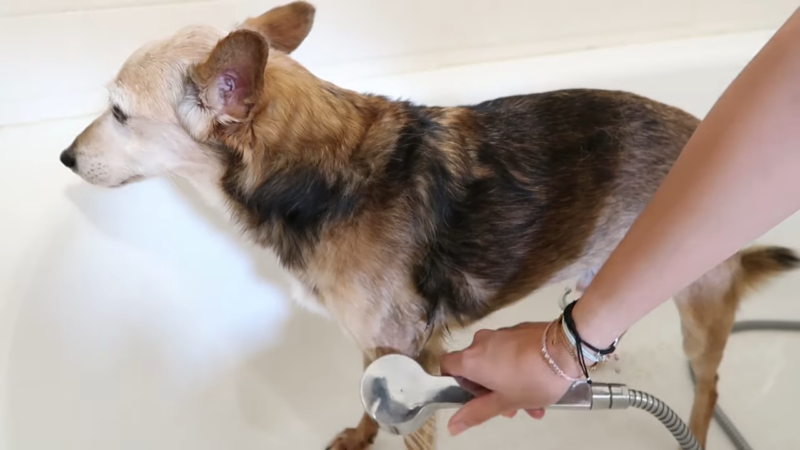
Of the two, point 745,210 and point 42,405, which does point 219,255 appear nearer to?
point 42,405

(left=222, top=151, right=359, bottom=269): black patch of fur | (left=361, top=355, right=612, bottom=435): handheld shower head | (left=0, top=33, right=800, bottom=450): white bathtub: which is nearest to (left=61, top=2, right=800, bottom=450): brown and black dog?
(left=222, top=151, right=359, bottom=269): black patch of fur

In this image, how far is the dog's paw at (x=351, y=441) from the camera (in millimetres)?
1333

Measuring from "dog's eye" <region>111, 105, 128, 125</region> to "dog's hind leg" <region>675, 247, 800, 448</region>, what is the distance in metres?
0.95

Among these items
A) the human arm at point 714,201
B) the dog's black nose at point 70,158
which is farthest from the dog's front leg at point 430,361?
the dog's black nose at point 70,158

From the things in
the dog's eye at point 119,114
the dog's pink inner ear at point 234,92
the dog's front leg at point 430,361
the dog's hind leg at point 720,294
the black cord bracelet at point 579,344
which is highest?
the dog's pink inner ear at point 234,92

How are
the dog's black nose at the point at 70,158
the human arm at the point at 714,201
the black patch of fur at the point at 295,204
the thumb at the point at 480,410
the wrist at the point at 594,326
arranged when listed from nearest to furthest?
1. the human arm at the point at 714,201
2. the wrist at the point at 594,326
3. the thumb at the point at 480,410
4. the black patch of fur at the point at 295,204
5. the dog's black nose at the point at 70,158

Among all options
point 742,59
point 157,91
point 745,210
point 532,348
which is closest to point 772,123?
point 745,210

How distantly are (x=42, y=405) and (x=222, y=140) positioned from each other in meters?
0.58

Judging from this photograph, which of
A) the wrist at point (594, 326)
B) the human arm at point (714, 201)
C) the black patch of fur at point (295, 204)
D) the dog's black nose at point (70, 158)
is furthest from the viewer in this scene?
the dog's black nose at point (70, 158)

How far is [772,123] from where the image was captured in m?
0.53

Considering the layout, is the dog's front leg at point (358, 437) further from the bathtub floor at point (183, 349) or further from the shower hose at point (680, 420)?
the shower hose at point (680, 420)

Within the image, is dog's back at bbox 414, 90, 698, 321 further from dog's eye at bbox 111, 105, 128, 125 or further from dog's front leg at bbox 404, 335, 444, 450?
dog's eye at bbox 111, 105, 128, 125

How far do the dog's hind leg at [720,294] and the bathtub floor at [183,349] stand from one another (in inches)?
5.0

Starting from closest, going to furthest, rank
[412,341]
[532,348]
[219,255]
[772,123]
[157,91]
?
[772,123] < [532,348] < [157,91] < [412,341] < [219,255]
